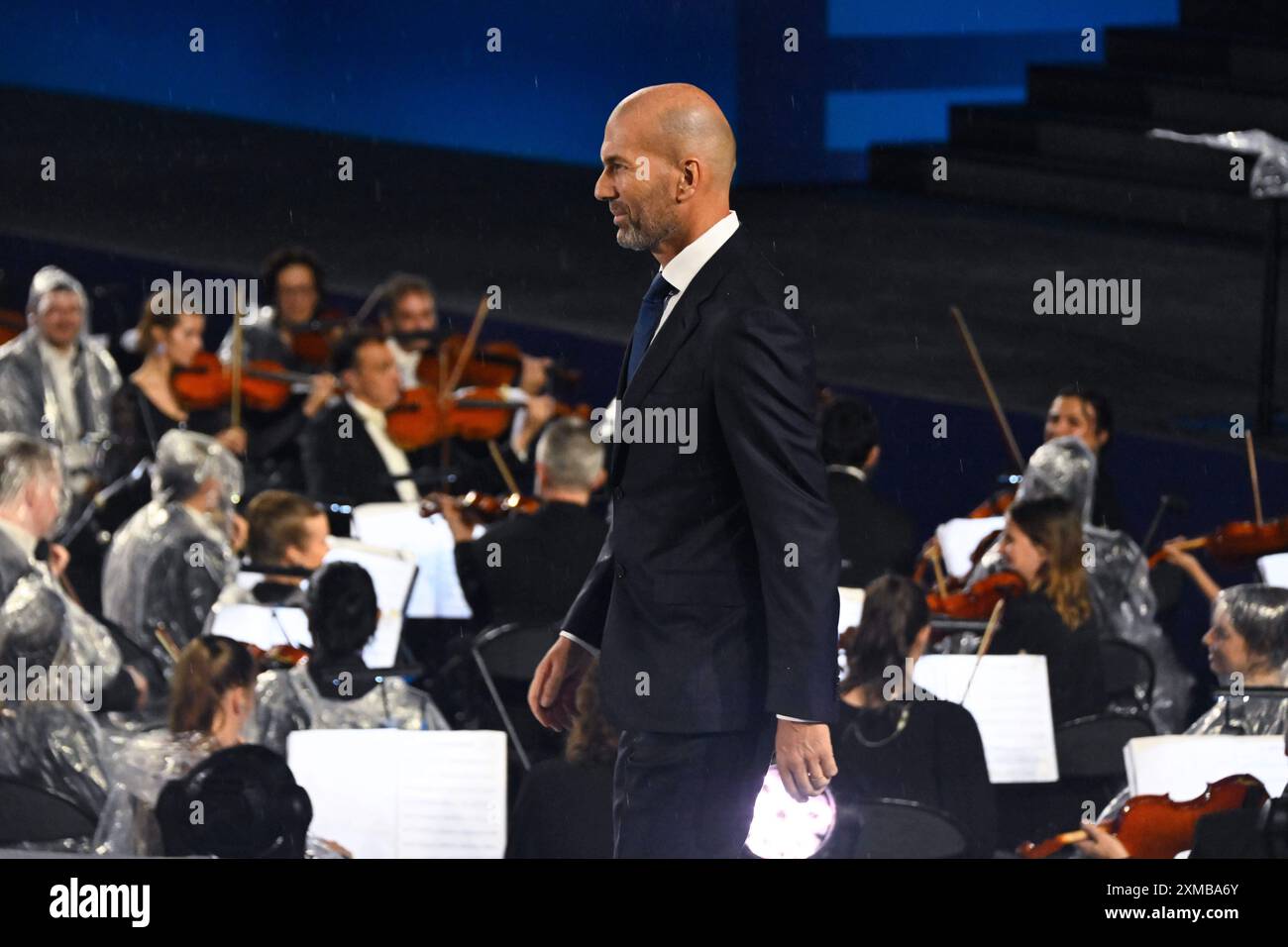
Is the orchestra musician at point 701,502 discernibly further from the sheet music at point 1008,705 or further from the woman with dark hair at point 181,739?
the sheet music at point 1008,705

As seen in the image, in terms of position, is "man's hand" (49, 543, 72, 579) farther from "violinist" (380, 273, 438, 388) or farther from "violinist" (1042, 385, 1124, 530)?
"violinist" (1042, 385, 1124, 530)

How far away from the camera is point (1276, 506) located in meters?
7.74

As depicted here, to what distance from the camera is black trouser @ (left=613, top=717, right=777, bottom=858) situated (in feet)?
9.73

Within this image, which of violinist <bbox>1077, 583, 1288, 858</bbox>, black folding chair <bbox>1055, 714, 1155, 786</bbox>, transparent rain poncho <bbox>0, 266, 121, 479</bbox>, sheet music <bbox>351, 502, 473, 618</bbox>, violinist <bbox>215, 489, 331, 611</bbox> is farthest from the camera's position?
transparent rain poncho <bbox>0, 266, 121, 479</bbox>

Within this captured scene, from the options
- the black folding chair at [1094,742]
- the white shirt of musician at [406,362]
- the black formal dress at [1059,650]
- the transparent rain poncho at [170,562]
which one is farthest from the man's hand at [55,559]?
the white shirt of musician at [406,362]

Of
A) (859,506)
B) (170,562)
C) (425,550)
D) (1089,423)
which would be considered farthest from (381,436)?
(1089,423)

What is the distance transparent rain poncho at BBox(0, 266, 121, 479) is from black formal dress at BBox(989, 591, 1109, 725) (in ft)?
12.6

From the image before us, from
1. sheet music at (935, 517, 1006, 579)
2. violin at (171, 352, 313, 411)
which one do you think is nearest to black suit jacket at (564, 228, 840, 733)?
sheet music at (935, 517, 1006, 579)

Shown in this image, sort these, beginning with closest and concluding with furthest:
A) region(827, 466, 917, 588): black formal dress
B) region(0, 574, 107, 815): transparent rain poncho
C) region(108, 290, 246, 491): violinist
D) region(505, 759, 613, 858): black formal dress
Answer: region(505, 759, 613, 858): black formal dress, region(0, 574, 107, 815): transparent rain poncho, region(827, 466, 917, 588): black formal dress, region(108, 290, 246, 491): violinist

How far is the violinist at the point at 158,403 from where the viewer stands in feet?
26.1

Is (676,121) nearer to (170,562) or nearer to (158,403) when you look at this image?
(170,562)

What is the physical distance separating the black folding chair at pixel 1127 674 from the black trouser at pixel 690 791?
2.86 m
